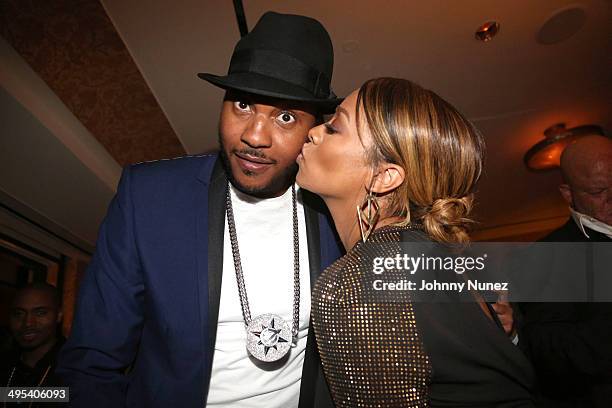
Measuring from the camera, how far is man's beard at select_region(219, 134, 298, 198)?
Answer: 1.81 meters

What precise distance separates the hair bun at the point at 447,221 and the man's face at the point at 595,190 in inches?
62.9

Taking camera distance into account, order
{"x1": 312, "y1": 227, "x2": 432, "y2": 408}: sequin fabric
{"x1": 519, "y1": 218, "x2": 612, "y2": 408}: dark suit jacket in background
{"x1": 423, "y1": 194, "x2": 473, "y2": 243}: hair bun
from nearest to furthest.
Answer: {"x1": 312, "y1": 227, "x2": 432, "y2": 408}: sequin fabric → {"x1": 423, "y1": 194, "x2": 473, "y2": 243}: hair bun → {"x1": 519, "y1": 218, "x2": 612, "y2": 408}: dark suit jacket in background

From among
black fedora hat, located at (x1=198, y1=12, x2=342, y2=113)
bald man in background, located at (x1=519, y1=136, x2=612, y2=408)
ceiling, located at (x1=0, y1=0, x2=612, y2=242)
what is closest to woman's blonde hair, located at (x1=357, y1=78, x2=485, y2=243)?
black fedora hat, located at (x1=198, y1=12, x2=342, y2=113)

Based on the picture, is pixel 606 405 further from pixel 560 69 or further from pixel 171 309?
pixel 560 69

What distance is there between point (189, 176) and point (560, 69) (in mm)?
4006

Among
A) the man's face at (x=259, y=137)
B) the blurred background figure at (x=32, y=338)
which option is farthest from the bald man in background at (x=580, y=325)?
the blurred background figure at (x=32, y=338)

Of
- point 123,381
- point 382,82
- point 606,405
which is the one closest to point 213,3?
point 382,82

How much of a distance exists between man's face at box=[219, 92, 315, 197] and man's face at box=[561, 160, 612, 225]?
181cm

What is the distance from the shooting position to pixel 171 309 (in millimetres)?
1600

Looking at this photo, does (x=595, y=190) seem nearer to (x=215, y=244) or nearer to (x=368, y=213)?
(x=368, y=213)

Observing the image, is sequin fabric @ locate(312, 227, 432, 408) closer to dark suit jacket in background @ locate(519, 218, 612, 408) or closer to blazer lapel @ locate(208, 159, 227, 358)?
blazer lapel @ locate(208, 159, 227, 358)

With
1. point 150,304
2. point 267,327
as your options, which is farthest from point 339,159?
point 150,304

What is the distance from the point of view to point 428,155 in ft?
4.65

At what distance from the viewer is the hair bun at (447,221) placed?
54.6 inches
